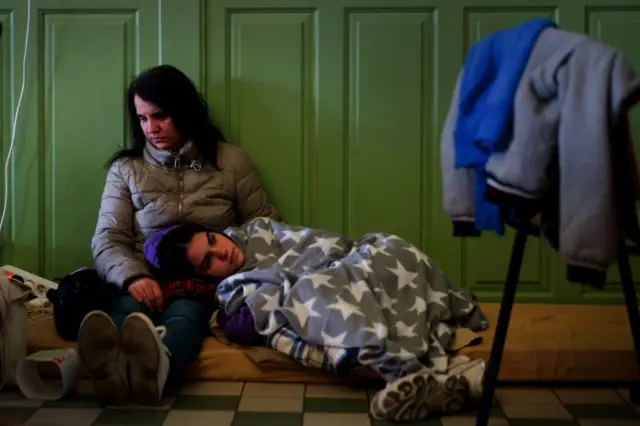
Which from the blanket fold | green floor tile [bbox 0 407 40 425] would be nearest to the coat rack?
the blanket fold

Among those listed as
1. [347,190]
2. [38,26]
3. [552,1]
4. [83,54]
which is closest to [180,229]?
[347,190]

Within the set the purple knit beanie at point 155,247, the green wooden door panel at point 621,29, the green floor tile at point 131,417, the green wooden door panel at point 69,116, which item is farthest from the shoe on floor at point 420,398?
the green wooden door panel at point 69,116

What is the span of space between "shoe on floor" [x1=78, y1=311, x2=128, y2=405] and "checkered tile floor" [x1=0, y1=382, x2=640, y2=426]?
0.19ft

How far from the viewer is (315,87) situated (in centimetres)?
226

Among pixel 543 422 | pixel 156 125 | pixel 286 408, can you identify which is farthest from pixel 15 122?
pixel 543 422

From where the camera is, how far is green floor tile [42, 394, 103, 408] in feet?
5.06

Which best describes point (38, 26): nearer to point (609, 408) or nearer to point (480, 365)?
point (480, 365)

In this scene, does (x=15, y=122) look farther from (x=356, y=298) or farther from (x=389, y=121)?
(x=356, y=298)

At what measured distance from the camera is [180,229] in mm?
1886

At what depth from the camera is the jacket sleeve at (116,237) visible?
1885 mm

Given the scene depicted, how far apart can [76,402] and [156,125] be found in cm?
85

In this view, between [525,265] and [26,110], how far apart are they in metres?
1.71

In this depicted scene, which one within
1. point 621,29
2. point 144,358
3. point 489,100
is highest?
point 621,29

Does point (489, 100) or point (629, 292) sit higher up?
point (489, 100)
